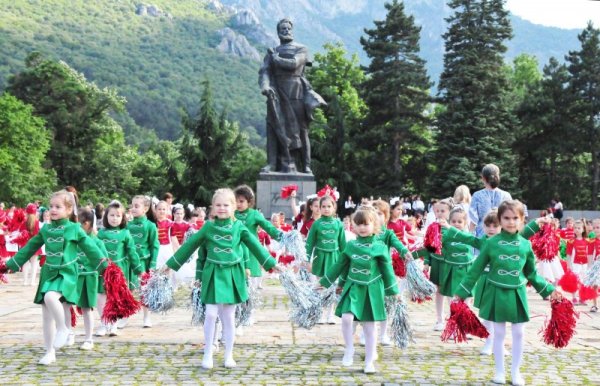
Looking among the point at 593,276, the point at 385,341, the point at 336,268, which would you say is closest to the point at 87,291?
the point at 336,268

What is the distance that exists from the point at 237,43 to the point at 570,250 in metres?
138

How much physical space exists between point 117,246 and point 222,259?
98.1 inches

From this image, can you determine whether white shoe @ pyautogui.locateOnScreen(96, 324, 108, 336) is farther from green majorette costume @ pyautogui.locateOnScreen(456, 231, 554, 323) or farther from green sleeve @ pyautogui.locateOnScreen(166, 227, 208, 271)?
green majorette costume @ pyautogui.locateOnScreen(456, 231, 554, 323)

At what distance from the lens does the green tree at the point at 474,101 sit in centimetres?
4603

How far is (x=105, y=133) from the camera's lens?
59.5 m

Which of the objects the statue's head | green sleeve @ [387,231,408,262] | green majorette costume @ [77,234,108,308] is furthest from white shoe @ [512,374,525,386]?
the statue's head

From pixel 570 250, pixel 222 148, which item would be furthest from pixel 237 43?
pixel 570 250

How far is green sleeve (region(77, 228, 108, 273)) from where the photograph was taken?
333 inches

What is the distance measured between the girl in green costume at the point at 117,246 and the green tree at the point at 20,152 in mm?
37503

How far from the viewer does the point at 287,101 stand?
25.6 metres

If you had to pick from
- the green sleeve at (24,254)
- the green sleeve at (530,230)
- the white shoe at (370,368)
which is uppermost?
the green sleeve at (530,230)

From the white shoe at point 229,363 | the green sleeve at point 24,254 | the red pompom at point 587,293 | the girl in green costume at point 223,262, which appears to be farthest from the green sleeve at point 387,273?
the red pompom at point 587,293

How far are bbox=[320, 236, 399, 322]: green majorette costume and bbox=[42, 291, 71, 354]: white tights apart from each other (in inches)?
104

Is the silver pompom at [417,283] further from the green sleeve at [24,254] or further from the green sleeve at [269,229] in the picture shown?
the green sleeve at [24,254]
